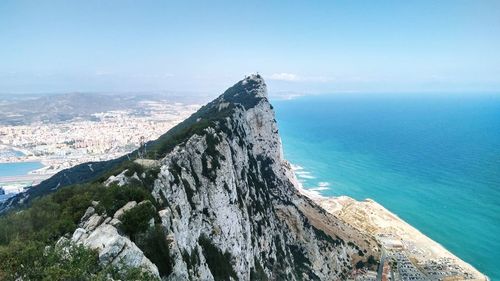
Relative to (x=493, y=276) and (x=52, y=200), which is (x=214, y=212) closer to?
(x=52, y=200)

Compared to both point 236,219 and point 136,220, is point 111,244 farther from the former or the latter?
point 236,219

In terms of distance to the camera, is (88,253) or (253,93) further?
(253,93)

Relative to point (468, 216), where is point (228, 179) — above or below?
above

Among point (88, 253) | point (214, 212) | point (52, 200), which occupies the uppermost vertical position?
point (88, 253)

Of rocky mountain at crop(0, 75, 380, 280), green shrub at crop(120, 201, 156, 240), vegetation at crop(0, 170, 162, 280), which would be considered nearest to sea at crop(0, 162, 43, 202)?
rocky mountain at crop(0, 75, 380, 280)

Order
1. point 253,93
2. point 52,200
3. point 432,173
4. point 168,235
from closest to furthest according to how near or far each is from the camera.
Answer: point 168,235, point 52,200, point 253,93, point 432,173

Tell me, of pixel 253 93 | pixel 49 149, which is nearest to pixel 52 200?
pixel 253 93

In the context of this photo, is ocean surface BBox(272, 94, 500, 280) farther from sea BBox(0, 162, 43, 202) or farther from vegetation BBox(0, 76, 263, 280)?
sea BBox(0, 162, 43, 202)
